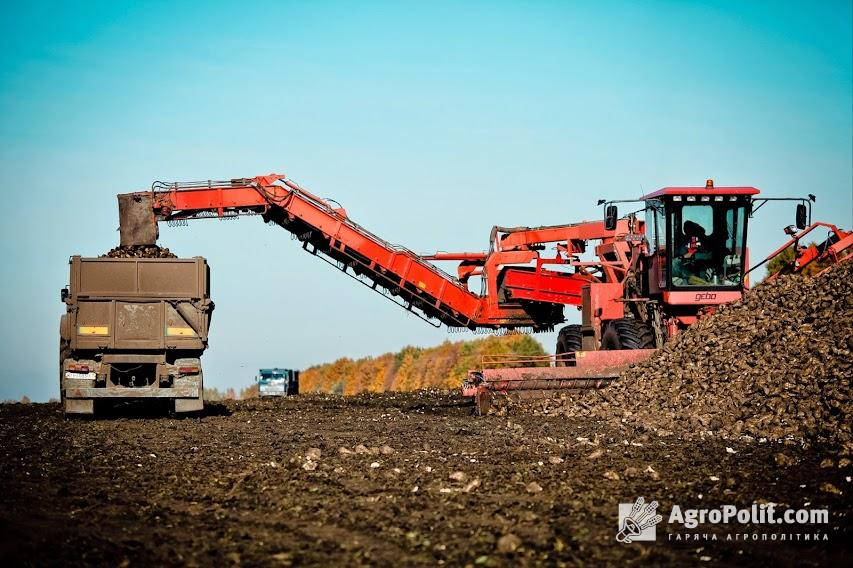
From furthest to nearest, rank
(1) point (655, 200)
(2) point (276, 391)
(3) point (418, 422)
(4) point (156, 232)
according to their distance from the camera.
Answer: (2) point (276, 391) < (4) point (156, 232) < (1) point (655, 200) < (3) point (418, 422)

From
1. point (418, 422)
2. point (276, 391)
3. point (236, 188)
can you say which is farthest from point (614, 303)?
point (276, 391)

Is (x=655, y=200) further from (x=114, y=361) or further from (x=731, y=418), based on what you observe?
(x=114, y=361)

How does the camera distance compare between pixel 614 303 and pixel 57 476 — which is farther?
pixel 614 303

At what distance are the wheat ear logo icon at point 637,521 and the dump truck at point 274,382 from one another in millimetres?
33257

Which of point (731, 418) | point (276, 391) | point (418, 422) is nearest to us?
point (731, 418)

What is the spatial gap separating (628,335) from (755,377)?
179 inches

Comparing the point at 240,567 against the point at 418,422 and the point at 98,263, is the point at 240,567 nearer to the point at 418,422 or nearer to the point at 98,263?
the point at 418,422

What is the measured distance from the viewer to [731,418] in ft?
48.8

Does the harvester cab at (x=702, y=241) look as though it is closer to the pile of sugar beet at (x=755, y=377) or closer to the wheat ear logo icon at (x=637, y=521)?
the pile of sugar beet at (x=755, y=377)

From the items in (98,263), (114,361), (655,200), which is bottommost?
(114,361)

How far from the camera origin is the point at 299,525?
26.5ft

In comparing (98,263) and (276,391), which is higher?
(98,263)

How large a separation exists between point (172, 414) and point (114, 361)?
1.52 metres

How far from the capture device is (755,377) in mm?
15789
